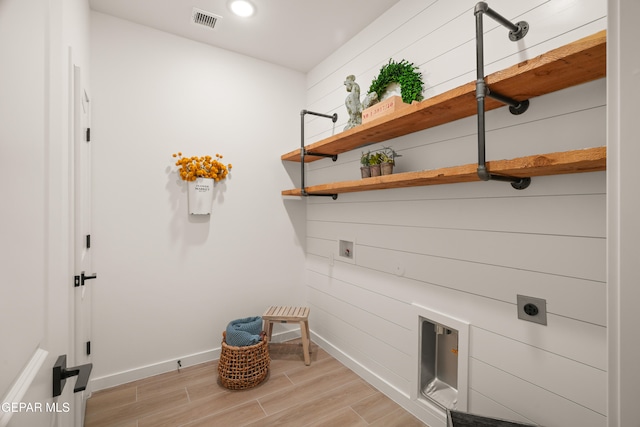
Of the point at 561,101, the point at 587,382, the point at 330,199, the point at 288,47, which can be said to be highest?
the point at 288,47

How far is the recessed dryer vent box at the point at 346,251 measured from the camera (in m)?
2.44

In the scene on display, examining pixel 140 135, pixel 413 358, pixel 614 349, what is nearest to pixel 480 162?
pixel 614 349

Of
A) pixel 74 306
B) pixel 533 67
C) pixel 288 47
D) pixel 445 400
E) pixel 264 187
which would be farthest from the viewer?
pixel 264 187

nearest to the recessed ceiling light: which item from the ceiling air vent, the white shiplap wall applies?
the ceiling air vent

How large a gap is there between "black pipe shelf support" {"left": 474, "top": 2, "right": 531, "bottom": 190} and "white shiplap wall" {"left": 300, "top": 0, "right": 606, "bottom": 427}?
3cm

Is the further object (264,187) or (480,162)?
(264,187)

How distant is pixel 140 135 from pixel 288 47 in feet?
4.58

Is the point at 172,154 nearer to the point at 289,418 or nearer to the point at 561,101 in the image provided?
the point at 289,418

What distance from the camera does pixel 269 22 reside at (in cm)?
226

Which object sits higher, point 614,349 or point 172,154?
point 172,154

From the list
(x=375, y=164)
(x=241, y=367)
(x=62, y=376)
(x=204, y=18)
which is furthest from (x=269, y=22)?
(x=241, y=367)

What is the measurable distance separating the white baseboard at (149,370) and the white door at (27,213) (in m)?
1.75

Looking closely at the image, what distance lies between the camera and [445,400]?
176cm

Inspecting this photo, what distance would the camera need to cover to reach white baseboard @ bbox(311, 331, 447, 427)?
1753 mm
